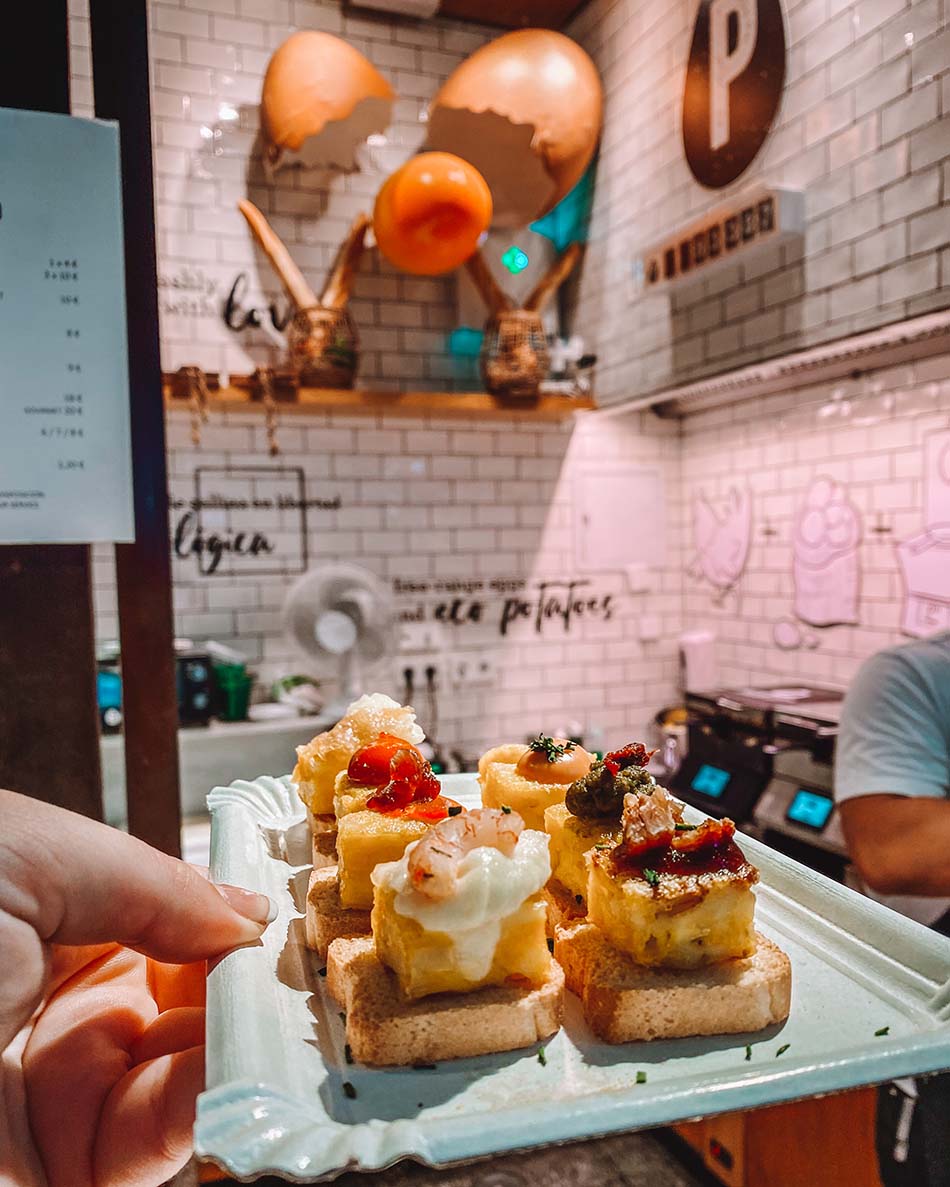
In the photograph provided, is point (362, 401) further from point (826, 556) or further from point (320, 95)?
point (826, 556)

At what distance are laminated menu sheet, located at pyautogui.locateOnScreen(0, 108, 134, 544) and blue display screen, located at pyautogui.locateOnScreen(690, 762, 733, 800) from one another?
9.47 ft

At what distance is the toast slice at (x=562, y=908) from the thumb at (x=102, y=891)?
507mm

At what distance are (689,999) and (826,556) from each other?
337 cm

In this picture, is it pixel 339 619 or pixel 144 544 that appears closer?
pixel 144 544

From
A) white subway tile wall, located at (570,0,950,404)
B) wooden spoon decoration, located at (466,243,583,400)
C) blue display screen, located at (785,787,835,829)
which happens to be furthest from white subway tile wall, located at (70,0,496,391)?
blue display screen, located at (785,787,835,829)

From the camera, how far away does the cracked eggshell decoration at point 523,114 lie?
3.86 meters

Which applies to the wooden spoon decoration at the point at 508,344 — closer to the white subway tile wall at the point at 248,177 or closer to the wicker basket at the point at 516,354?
the wicker basket at the point at 516,354

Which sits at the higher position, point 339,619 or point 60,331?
point 60,331

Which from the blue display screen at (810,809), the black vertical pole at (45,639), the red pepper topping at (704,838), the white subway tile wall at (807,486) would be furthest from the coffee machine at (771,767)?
the black vertical pole at (45,639)

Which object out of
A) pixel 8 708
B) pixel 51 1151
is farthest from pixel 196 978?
pixel 8 708

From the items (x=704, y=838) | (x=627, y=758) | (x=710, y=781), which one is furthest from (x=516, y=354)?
(x=704, y=838)

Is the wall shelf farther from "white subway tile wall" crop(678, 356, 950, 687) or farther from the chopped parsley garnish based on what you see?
the chopped parsley garnish

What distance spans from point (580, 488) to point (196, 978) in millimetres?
4044

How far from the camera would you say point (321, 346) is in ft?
13.6
